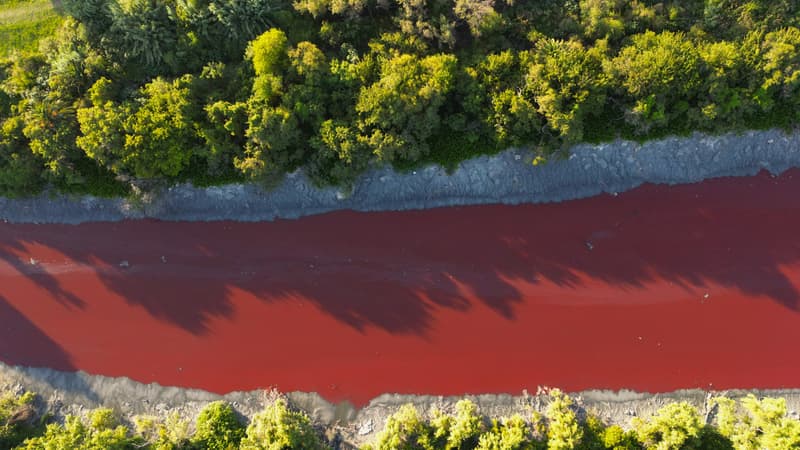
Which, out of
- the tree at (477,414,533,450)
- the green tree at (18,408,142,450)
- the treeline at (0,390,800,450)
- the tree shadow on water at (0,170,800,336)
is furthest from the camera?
the tree shadow on water at (0,170,800,336)

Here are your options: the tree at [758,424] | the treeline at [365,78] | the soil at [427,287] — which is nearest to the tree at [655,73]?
the treeline at [365,78]

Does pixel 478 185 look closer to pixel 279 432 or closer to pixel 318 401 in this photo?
pixel 318 401

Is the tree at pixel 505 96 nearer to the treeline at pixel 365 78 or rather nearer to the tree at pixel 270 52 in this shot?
the treeline at pixel 365 78

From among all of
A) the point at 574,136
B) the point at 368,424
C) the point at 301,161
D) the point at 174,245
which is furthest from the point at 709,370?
the point at 174,245

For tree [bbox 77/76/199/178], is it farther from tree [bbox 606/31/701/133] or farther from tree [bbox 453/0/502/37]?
tree [bbox 606/31/701/133]

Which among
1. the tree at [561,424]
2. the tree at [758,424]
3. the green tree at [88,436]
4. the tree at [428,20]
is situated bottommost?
the green tree at [88,436]

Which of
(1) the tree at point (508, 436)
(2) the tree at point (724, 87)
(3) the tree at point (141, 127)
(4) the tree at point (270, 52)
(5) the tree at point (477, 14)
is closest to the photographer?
(5) the tree at point (477, 14)

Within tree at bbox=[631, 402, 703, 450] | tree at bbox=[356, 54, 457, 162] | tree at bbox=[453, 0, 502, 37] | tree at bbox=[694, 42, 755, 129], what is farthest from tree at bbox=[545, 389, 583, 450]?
tree at bbox=[453, 0, 502, 37]

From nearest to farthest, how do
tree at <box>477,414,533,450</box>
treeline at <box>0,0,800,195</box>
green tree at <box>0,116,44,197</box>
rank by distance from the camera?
treeline at <box>0,0,800,195</box>, green tree at <box>0,116,44,197</box>, tree at <box>477,414,533,450</box>
